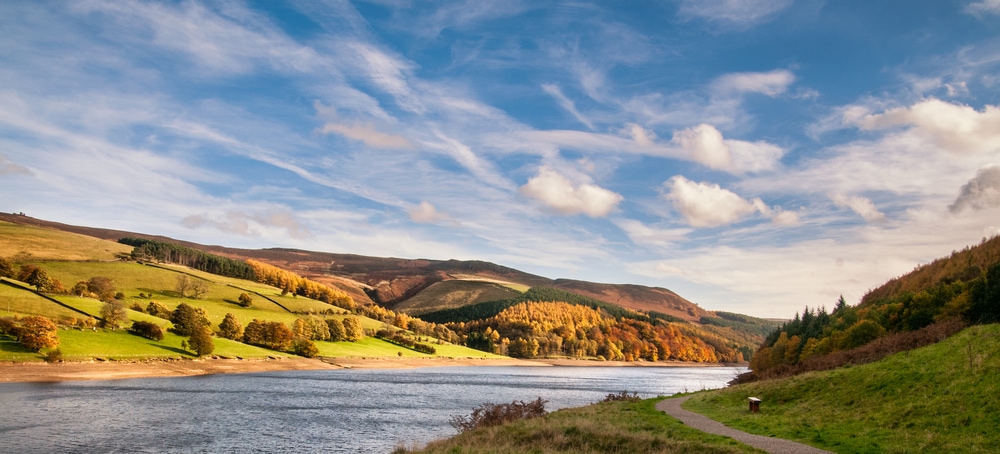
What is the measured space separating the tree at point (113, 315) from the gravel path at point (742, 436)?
10528 cm

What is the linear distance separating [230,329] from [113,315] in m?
32.0

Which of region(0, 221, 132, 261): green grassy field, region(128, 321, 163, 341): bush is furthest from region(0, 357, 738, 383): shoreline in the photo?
region(0, 221, 132, 261): green grassy field

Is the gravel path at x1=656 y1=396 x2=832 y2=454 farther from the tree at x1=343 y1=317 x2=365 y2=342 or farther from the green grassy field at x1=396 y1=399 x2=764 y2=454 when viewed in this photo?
the tree at x1=343 y1=317 x2=365 y2=342

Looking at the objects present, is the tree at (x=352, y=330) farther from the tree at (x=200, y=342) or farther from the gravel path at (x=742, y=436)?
the gravel path at (x=742, y=436)

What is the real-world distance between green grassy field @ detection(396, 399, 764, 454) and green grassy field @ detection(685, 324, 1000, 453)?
443 centimetres

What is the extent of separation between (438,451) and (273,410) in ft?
133

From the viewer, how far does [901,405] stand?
92.6 ft

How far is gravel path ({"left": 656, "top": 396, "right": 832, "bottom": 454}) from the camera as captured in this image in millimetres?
24548

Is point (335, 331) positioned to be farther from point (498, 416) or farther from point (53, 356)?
point (498, 416)

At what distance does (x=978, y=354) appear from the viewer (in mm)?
29312

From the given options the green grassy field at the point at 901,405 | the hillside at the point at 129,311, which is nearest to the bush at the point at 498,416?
the green grassy field at the point at 901,405

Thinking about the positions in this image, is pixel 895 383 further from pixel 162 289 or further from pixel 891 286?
pixel 162 289

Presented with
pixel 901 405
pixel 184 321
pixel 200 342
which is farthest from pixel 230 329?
pixel 901 405

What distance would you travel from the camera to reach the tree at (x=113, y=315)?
106 meters
